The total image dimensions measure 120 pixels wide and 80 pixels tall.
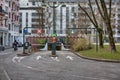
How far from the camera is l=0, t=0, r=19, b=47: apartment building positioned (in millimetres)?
73188

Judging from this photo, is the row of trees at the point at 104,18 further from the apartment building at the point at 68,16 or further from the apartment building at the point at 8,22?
the apartment building at the point at 8,22

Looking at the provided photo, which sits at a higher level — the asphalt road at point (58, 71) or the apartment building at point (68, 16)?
the apartment building at point (68, 16)

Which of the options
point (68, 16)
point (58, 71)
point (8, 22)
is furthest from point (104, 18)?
point (68, 16)

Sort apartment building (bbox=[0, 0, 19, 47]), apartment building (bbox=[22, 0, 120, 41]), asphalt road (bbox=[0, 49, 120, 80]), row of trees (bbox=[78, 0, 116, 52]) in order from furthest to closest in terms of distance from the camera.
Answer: apartment building (bbox=[0, 0, 19, 47]), apartment building (bbox=[22, 0, 120, 41]), row of trees (bbox=[78, 0, 116, 52]), asphalt road (bbox=[0, 49, 120, 80])

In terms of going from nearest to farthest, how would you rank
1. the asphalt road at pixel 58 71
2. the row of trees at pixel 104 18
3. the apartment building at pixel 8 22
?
1. the asphalt road at pixel 58 71
2. the row of trees at pixel 104 18
3. the apartment building at pixel 8 22

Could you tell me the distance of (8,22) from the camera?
79312 millimetres

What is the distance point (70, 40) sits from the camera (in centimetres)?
5028

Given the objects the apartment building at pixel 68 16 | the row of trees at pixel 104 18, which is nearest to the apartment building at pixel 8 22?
the apartment building at pixel 68 16

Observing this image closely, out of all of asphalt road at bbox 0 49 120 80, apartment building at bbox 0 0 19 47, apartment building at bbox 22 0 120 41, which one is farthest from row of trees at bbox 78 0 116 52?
apartment building at bbox 0 0 19 47

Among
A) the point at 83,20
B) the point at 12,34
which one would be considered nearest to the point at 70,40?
the point at 83,20

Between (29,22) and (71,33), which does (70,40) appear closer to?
(71,33)

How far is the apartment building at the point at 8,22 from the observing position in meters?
73.2

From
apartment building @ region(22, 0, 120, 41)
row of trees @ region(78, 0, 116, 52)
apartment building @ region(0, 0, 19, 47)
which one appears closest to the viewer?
row of trees @ region(78, 0, 116, 52)

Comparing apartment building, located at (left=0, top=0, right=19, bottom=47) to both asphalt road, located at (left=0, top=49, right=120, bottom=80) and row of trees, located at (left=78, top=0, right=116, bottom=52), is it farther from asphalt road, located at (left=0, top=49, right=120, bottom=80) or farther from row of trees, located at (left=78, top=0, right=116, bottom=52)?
asphalt road, located at (left=0, top=49, right=120, bottom=80)
